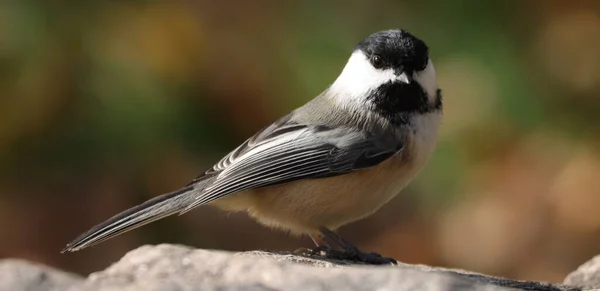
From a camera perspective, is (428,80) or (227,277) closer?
(227,277)

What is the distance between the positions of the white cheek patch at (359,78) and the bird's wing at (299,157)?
76 mm

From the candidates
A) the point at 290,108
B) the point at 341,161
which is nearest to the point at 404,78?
the point at 341,161

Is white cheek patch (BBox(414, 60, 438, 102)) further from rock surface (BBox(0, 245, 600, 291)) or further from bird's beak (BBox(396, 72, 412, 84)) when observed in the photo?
rock surface (BBox(0, 245, 600, 291))

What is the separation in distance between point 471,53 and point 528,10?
0.92 feet

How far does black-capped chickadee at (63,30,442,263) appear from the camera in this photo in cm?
166

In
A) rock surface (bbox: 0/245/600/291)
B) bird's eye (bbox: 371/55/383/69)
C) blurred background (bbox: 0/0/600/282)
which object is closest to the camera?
rock surface (bbox: 0/245/600/291)

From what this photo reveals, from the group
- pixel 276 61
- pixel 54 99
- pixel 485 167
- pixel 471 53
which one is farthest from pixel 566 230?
pixel 54 99

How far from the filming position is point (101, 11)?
2674 millimetres

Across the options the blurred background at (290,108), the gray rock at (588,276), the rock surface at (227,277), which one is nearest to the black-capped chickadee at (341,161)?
the gray rock at (588,276)

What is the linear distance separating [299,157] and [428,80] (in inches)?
11.8

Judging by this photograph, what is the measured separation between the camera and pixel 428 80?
67.8 inches

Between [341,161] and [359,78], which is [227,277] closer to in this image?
[341,161]

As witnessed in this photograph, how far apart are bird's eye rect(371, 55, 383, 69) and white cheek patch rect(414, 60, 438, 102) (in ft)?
0.24

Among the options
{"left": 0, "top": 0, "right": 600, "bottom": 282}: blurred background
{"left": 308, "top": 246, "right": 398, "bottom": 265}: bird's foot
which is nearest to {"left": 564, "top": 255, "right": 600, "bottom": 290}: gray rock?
{"left": 308, "top": 246, "right": 398, "bottom": 265}: bird's foot
